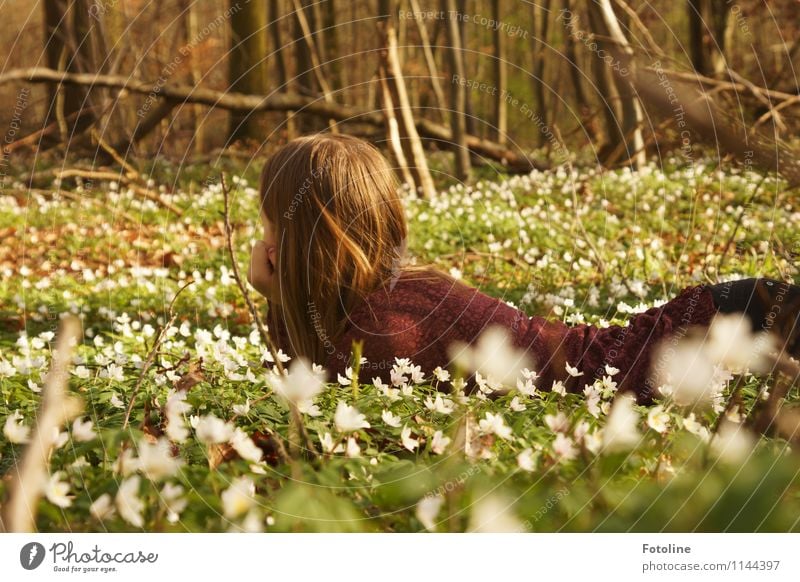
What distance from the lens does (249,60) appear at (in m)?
10.4

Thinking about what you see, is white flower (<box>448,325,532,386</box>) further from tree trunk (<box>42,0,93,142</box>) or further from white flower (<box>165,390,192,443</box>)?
tree trunk (<box>42,0,93,142</box>)

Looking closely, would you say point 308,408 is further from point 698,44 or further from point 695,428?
point 698,44

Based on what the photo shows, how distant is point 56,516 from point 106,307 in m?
2.99

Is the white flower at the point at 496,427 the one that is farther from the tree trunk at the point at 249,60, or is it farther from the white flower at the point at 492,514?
the tree trunk at the point at 249,60

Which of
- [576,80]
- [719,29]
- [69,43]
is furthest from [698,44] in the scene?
[69,43]

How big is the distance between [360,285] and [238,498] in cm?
122

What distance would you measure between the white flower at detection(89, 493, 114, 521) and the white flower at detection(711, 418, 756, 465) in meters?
0.97

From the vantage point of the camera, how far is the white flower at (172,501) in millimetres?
1370

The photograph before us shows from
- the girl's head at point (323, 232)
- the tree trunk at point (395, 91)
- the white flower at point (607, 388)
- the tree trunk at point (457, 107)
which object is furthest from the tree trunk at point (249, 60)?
the white flower at point (607, 388)

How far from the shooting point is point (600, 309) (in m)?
3.98

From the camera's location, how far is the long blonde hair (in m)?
2.48

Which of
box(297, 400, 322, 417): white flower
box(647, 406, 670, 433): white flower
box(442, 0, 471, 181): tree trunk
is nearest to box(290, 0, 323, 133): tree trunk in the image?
box(442, 0, 471, 181): tree trunk
